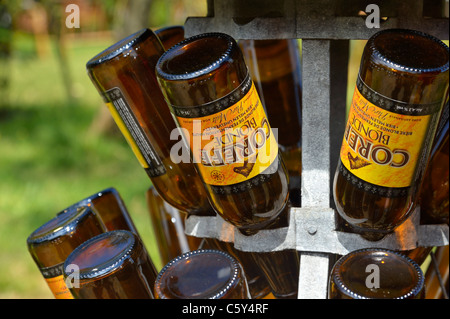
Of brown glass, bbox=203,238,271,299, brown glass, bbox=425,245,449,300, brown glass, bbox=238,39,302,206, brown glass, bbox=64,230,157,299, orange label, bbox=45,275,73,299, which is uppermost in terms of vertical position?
brown glass, bbox=238,39,302,206

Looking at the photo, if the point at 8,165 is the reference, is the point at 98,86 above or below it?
above

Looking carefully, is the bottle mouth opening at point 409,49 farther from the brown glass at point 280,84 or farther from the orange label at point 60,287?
the orange label at point 60,287

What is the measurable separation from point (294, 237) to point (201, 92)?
12.7 inches

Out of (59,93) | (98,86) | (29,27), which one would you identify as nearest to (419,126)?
(98,86)

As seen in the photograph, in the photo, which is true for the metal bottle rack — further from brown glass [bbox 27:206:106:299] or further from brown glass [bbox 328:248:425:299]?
brown glass [bbox 27:206:106:299]

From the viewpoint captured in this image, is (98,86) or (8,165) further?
(8,165)

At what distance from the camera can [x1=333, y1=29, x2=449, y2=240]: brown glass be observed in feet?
2.57

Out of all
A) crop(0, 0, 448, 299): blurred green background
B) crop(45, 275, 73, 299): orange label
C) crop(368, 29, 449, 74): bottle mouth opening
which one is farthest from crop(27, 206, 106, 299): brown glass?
crop(0, 0, 448, 299): blurred green background

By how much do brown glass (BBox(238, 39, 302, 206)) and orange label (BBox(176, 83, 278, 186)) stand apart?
31 centimetres

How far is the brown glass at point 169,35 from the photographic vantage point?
3.95 feet

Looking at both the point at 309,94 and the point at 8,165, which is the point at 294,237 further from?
the point at 8,165

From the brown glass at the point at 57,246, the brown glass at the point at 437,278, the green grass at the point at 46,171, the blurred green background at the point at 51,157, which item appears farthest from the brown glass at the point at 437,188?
the green grass at the point at 46,171

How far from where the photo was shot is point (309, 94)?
0.97m

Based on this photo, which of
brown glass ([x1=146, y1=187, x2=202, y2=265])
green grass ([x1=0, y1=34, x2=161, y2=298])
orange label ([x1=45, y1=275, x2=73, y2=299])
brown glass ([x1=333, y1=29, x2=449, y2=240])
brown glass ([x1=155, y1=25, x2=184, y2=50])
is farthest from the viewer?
green grass ([x1=0, y1=34, x2=161, y2=298])
